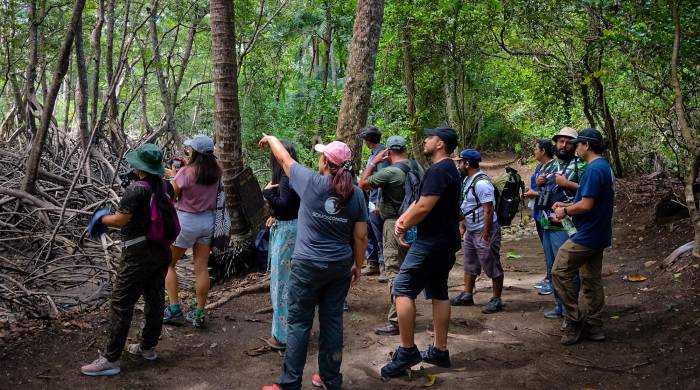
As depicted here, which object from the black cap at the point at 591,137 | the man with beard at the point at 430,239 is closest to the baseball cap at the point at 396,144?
the man with beard at the point at 430,239

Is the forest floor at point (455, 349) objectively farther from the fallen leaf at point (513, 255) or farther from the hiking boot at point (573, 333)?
the fallen leaf at point (513, 255)

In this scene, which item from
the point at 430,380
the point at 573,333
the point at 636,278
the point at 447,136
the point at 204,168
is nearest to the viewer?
the point at 430,380

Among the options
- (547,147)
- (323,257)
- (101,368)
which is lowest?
(101,368)

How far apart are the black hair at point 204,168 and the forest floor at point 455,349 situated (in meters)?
1.29

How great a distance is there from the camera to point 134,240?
4180 millimetres

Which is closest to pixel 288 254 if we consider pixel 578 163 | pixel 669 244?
pixel 578 163

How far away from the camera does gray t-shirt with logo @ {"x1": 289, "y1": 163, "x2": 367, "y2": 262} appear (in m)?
3.75

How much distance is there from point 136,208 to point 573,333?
11.3 ft

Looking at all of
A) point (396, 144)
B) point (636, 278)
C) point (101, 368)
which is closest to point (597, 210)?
point (396, 144)

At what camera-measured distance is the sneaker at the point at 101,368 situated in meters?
4.12

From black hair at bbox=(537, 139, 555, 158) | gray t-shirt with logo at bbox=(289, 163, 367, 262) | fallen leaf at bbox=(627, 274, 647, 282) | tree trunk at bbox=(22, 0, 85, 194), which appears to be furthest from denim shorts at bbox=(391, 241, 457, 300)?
tree trunk at bbox=(22, 0, 85, 194)

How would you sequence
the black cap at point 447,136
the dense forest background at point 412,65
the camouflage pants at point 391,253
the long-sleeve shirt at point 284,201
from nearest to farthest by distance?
1. the black cap at point 447,136
2. the long-sleeve shirt at point 284,201
3. the camouflage pants at point 391,253
4. the dense forest background at point 412,65

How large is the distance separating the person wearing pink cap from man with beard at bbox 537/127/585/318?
2389 millimetres

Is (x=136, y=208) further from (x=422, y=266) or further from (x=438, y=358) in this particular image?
(x=438, y=358)
